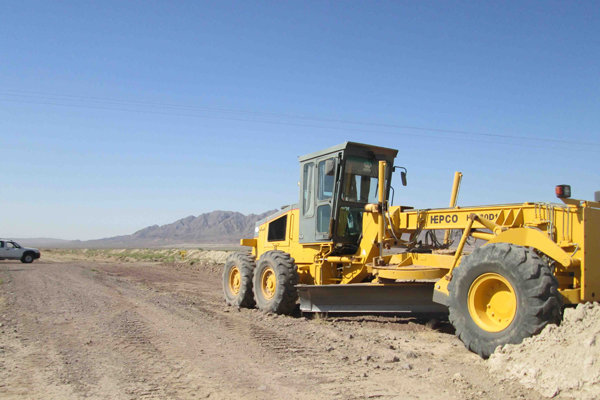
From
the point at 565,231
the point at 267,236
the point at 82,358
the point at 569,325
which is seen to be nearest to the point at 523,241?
the point at 565,231

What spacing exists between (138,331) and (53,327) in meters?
1.50

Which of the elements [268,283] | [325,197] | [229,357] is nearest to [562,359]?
[229,357]

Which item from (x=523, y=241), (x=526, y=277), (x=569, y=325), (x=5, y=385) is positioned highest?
(x=523, y=241)

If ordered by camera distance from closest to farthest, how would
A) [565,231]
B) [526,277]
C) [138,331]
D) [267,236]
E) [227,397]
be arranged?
[227,397] < [526,277] < [565,231] < [138,331] < [267,236]

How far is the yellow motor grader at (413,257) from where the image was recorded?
5.78m

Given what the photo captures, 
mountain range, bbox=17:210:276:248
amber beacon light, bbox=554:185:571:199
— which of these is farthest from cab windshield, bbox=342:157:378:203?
mountain range, bbox=17:210:276:248

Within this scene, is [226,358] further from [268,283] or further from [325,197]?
[325,197]

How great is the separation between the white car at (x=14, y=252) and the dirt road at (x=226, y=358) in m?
24.6

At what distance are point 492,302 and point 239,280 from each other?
640cm

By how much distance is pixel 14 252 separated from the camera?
31.6 m

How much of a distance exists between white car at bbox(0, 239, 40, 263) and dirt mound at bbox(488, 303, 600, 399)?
32.3m

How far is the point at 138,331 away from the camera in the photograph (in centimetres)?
775

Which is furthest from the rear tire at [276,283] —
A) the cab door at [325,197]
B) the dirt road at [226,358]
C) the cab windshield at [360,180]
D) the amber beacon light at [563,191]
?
the amber beacon light at [563,191]

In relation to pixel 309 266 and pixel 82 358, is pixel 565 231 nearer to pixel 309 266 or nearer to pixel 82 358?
pixel 309 266
